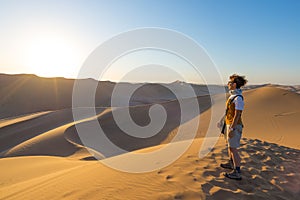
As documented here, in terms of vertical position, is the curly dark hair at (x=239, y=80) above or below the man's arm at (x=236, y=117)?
above

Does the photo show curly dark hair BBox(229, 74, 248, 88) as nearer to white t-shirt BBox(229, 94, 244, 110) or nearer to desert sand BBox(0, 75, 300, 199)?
white t-shirt BBox(229, 94, 244, 110)

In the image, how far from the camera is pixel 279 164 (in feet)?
18.6

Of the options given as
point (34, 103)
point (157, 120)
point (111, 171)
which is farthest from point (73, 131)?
point (34, 103)

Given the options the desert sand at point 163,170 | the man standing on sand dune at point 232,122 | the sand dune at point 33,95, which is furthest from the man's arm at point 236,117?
the sand dune at point 33,95

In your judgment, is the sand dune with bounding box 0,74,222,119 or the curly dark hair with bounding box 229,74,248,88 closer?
the curly dark hair with bounding box 229,74,248,88

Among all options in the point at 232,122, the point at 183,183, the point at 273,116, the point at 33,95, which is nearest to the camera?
the point at 183,183

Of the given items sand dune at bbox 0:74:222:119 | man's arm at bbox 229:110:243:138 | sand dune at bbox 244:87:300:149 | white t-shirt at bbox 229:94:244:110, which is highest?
sand dune at bbox 0:74:222:119

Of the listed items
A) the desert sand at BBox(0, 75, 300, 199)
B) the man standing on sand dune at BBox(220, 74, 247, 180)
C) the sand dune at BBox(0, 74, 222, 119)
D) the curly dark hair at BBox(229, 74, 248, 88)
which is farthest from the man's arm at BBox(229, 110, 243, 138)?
the sand dune at BBox(0, 74, 222, 119)

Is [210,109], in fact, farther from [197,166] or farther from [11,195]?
[11,195]

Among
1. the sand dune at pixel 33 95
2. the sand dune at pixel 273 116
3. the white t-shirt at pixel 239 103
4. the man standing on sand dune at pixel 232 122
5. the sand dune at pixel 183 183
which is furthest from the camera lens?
the sand dune at pixel 33 95

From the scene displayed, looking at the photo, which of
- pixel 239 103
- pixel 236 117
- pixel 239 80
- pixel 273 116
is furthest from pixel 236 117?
pixel 273 116

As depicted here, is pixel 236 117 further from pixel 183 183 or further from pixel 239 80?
pixel 183 183

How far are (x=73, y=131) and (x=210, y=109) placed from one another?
1133 centimetres

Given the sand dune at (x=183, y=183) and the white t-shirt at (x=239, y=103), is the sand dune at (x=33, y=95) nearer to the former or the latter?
the sand dune at (x=183, y=183)
